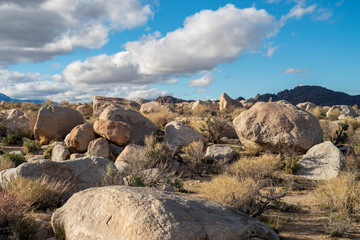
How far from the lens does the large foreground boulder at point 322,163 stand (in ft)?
30.0

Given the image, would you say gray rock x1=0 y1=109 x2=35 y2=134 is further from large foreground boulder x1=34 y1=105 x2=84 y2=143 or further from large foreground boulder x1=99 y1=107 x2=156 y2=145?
large foreground boulder x1=99 y1=107 x2=156 y2=145

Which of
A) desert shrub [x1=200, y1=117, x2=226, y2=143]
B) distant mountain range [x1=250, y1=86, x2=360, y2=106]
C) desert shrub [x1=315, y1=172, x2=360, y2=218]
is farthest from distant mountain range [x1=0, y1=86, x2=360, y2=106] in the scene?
desert shrub [x1=315, y1=172, x2=360, y2=218]

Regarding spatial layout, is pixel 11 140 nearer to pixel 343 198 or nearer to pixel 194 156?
pixel 194 156

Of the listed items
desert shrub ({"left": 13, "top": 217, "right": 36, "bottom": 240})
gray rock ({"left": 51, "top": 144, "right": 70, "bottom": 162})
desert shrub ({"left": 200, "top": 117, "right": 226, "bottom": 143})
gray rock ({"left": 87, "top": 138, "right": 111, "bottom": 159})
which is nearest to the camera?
desert shrub ({"left": 13, "top": 217, "right": 36, "bottom": 240})

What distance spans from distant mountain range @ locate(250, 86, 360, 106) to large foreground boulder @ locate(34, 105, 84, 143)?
71.1 meters

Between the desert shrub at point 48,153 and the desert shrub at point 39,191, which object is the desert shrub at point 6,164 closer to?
the desert shrub at point 48,153

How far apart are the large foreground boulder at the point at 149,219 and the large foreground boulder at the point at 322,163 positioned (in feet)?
18.8

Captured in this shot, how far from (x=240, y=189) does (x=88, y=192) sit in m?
3.28

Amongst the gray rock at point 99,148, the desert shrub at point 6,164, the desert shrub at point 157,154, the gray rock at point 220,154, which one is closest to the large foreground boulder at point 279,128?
the gray rock at point 220,154

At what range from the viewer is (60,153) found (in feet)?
37.7

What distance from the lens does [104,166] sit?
751 cm

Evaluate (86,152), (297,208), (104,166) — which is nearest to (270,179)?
(297,208)

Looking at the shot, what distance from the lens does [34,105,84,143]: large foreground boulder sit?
14289 millimetres

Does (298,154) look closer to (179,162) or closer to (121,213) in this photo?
(179,162)
